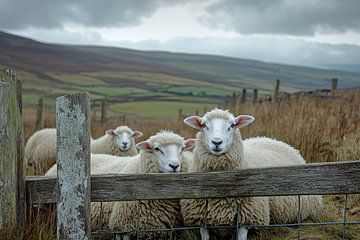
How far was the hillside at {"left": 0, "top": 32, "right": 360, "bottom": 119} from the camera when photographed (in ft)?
208

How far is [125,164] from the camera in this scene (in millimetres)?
5449

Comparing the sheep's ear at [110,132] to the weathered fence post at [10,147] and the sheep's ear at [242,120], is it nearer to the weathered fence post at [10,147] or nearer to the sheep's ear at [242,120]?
the sheep's ear at [242,120]

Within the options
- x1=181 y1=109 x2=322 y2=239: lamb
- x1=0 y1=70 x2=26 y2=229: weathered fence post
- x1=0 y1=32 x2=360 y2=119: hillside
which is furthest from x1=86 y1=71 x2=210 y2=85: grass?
x1=0 y1=70 x2=26 y2=229: weathered fence post

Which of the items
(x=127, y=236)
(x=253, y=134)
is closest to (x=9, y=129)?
(x=127, y=236)

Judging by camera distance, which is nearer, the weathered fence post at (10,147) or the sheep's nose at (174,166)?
the weathered fence post at (10,147)

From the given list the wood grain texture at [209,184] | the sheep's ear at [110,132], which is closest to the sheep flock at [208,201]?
the wood grain texture at [209,184]

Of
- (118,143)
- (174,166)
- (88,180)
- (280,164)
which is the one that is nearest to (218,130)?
(174,166)

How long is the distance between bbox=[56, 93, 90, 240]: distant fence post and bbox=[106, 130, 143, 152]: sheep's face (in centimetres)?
523

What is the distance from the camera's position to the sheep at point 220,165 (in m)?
3.96

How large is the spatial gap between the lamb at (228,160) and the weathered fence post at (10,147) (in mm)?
1547

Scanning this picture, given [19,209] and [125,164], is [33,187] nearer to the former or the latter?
[19,209]

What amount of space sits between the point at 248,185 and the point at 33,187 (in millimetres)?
1515

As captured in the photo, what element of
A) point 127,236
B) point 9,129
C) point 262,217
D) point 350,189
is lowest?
point 127,236

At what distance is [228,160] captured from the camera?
14.0ft
